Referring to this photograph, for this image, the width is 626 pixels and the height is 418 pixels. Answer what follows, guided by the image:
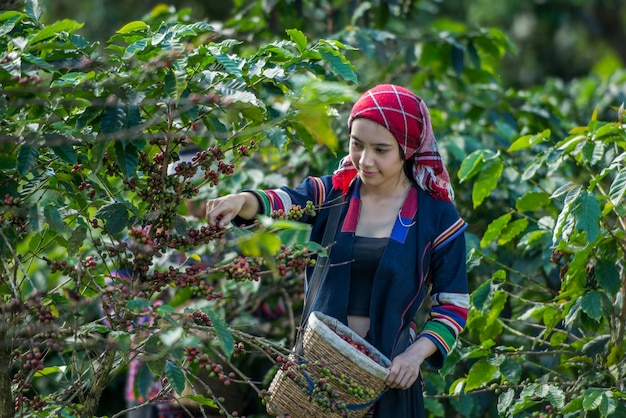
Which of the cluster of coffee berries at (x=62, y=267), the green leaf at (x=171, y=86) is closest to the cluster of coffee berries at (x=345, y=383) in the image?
the cluster of coffee berries at (x=62, y=267)

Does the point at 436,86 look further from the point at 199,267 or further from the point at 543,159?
the point at 199,267

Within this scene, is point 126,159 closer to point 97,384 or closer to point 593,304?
point 97,384

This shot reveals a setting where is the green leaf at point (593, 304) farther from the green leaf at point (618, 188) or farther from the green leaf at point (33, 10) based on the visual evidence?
the green leaf at point (33, 10)

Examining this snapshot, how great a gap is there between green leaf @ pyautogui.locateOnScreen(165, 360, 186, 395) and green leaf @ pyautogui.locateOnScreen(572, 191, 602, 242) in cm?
137

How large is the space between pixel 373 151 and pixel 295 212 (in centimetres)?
29

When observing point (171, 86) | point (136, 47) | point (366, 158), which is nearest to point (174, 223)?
point (171, 86)

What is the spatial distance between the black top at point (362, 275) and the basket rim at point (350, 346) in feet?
0.35

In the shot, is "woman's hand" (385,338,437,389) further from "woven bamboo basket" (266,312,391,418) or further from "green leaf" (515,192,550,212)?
"green leaf" (515,192,550,212)

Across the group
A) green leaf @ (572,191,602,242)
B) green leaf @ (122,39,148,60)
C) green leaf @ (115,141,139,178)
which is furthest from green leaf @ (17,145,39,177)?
green leaf @ (572,191,602,242)

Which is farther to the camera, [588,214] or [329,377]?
[588,214]

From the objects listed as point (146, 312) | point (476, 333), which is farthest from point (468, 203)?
point (146, 312)

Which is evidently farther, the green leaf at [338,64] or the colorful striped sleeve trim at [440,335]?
the green leaf at [338,64]

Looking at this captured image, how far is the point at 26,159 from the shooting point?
250 centimetres

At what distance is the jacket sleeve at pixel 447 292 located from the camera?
112 inches
